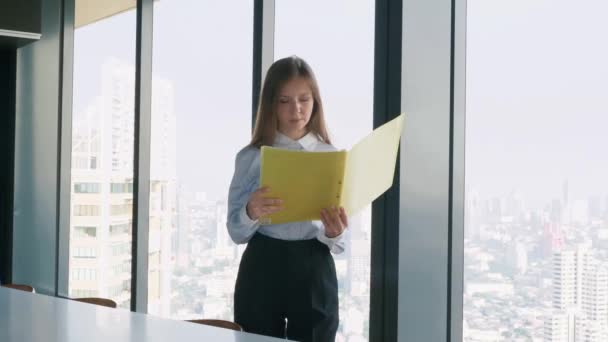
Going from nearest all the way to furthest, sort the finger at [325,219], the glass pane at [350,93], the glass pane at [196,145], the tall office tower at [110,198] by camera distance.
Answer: the finger at [325,219] → the glass pane at [350,93] → the glass pane at [196,145] → the tall office tower at [110,198]

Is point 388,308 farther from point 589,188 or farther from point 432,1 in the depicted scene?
point 432,1

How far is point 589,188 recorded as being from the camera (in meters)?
2.10

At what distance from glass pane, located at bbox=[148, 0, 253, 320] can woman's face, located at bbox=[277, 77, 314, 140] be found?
1447 millimetres

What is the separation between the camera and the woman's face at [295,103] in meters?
2.27

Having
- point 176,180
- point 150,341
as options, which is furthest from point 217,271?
point 150,341

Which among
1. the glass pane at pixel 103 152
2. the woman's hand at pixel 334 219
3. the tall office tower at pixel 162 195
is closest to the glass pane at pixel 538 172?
the woman's hand at pixel 334 219

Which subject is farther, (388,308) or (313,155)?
(388,308)

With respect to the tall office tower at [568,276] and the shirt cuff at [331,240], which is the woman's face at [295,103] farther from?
the tall office tower at [568,276]

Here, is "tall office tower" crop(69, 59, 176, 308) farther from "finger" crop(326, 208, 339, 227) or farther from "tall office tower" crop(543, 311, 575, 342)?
"tall office tower" crop(543, 311, 575, 342)

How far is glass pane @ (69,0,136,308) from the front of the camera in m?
5.25

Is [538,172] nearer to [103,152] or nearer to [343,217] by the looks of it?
[343,217]

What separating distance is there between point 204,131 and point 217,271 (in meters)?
0.77

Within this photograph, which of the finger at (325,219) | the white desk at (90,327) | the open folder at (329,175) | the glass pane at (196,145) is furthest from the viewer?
the glass pane at (196,145)

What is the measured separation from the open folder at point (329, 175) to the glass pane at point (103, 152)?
3271 mm
